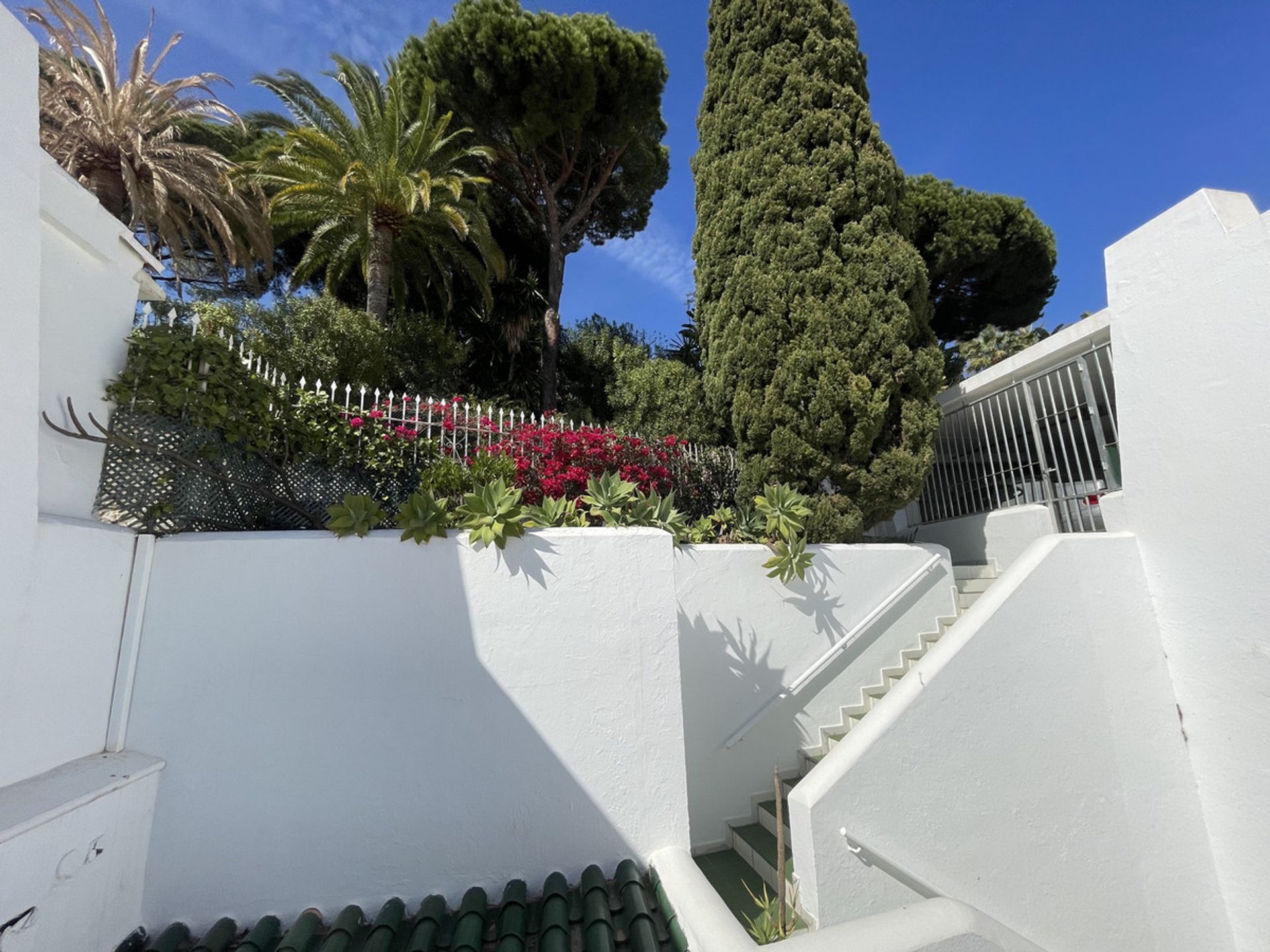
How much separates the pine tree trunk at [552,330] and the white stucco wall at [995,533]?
26.3 feet

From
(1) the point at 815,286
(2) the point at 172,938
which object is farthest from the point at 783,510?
(2) the point at 172,938

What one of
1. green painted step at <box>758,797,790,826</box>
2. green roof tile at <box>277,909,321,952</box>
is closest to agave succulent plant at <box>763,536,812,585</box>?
green painted step at <box>758,797,790,826</box>

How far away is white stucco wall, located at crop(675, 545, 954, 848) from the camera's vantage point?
4.66m

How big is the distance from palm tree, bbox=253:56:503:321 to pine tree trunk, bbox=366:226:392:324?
2 centimetres

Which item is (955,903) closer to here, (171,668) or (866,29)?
(171,668)

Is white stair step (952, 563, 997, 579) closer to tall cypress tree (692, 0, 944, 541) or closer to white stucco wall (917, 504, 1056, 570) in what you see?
white stucco wall (917, 504, 1056, 570)

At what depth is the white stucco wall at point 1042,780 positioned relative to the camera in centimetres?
335

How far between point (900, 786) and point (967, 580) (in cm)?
353

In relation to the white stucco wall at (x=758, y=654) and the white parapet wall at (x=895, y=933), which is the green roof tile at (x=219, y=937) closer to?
the white parapet wall at (x=895, y=933)

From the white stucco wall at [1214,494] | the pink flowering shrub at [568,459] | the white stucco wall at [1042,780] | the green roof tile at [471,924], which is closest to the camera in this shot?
the green roof tile at [471,924]

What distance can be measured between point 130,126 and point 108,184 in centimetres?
104

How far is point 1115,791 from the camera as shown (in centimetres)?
389

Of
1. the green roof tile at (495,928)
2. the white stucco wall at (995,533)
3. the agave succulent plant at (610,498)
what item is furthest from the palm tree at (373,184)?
the green roof tile at (495,928)

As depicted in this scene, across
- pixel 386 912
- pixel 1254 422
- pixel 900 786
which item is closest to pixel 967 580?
pixel 1254 422
